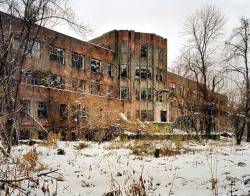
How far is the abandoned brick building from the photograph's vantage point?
27109 millimetres

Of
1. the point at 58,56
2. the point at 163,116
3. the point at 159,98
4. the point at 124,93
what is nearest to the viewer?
the point at 58,56

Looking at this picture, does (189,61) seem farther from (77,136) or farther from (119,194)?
(119,194)

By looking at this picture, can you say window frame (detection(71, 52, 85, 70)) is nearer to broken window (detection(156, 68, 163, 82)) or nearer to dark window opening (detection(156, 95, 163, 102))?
broken window (detection(156, 68, 163, 82))

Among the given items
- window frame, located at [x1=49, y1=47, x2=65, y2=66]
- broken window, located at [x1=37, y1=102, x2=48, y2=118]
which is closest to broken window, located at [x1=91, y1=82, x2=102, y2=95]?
window frame, located at [x1=49, y1=47, x2=65, y2=66]

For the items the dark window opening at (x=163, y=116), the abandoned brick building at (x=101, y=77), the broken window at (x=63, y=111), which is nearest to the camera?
the broken window at (x=63, y=111)

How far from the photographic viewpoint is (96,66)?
1508 inches

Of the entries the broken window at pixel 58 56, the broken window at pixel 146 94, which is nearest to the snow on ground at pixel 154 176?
the broken window at pixel 58 56

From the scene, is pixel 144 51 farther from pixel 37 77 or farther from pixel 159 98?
pixel 37 77

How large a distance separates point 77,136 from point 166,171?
1547 centimetres

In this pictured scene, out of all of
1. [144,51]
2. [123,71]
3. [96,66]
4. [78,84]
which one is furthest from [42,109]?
[144,51]

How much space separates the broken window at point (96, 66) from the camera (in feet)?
124

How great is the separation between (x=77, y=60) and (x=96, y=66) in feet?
11.7

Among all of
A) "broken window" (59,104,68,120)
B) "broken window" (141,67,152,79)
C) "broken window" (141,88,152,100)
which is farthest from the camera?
"broken window" (141,67,152,79)

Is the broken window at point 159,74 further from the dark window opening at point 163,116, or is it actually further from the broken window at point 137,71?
the dark window opening at point 163,116
